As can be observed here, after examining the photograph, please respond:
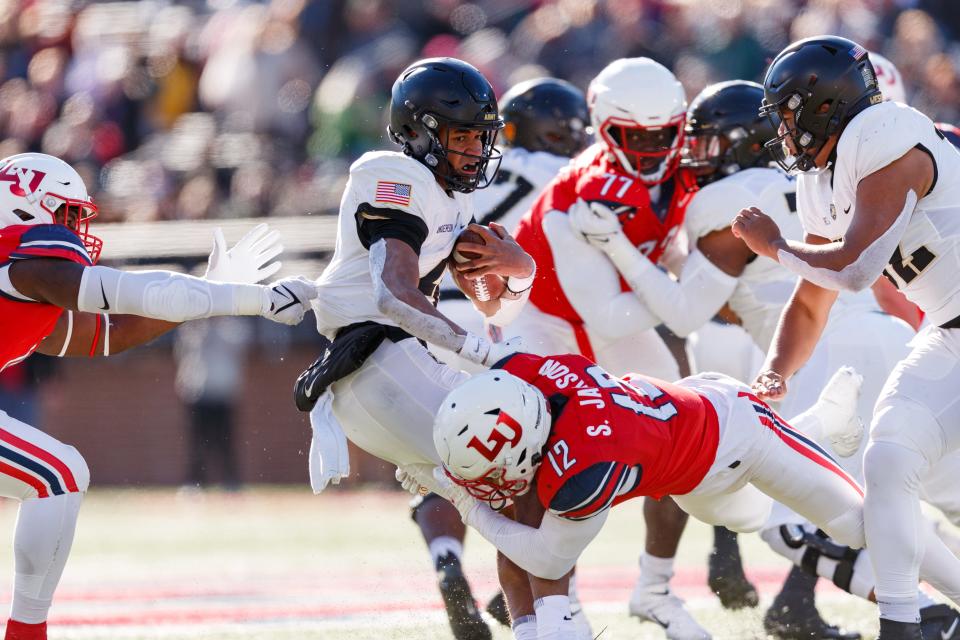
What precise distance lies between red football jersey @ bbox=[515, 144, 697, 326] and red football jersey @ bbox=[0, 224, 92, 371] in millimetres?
1716

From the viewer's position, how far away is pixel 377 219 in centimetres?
405

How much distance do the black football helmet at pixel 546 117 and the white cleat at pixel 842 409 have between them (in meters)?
1.92

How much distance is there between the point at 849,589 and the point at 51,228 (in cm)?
277

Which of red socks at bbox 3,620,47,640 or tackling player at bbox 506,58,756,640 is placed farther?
tackling player at bbox 506,58,756,640

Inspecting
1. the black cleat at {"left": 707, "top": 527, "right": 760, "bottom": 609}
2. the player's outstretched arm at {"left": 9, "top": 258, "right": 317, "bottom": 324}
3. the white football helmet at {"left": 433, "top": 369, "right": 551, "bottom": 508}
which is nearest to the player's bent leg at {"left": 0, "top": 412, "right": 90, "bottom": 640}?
the player's outstretched arm at {"left": 9, "top": 258, "right": 317, "bottom": 324}

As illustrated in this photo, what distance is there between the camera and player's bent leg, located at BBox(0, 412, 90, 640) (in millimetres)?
4055

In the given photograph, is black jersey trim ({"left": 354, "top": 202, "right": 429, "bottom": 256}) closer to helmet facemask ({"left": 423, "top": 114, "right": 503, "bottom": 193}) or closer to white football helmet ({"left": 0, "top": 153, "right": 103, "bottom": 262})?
helmet facemask ({"left": 423, "top": 114, "right": 503, "bottom": 193})

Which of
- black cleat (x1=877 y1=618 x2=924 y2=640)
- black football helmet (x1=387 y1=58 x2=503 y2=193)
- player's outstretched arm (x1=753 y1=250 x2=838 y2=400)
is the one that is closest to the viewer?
black cleat (x1=877 y1=618 x2=924 y2=640)

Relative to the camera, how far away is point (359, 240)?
4.15 meters

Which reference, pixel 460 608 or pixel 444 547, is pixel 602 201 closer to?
pixel 444 547

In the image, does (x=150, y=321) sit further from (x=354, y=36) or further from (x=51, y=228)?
(x=354, y=36)

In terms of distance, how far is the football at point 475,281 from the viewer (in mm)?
4270

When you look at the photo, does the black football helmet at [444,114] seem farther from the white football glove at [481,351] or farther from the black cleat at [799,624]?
the black cleat at [799,624]

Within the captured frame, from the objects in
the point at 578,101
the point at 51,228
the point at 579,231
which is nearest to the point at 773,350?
the point at 579,231
